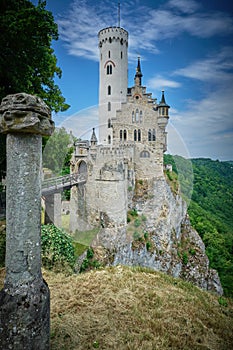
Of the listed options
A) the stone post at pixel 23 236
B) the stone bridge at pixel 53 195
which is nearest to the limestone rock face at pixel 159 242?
the stone bridge at pixel 53 195

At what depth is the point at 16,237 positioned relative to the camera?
3.43 meters

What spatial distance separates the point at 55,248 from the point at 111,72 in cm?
1870

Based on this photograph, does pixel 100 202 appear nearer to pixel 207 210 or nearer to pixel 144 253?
pixel 144 253

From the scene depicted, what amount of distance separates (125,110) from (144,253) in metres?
13.0

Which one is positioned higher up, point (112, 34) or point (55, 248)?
point (112, 34)

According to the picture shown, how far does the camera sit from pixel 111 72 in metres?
22.3

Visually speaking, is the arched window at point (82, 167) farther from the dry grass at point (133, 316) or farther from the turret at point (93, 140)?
the dry grass at point (133, 316)

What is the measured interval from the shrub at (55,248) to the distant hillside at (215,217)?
14.9m

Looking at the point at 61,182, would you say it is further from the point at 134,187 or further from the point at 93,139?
the point at 134,187

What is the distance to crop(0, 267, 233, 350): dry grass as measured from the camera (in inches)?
175

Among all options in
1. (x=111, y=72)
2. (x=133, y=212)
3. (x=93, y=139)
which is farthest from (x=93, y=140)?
(x=111, y=72)

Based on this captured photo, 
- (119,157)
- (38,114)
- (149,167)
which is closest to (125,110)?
(149,167)

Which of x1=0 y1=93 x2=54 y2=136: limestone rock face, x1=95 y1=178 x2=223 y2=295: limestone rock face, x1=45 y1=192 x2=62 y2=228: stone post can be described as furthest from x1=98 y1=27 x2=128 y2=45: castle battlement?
x1=0 y1=93 x2=54 y2=136: limestone rock face

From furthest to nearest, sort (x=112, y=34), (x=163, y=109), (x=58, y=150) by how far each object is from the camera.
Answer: (x=112, y=34) → (x=163, y=109) → (x=58, y=150)
